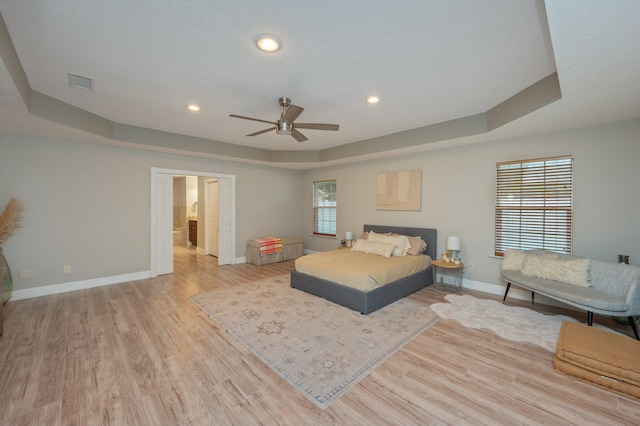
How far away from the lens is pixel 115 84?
2.88 metres

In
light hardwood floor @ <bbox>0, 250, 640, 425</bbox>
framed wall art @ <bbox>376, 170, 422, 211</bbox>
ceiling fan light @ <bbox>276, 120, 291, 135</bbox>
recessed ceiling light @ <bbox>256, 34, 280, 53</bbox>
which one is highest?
recessed ceiling light @ <bbox>256, 34, 280, 53</bbox>

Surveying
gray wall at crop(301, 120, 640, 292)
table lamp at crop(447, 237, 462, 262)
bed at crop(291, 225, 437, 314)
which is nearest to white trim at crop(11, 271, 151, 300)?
bed at crop(291, 225, 437, 314)

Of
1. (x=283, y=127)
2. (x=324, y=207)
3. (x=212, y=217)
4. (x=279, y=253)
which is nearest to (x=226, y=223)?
(x=212, y=217)

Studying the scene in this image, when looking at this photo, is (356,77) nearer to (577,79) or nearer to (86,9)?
(577,79)

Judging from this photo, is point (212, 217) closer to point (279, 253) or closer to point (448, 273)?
point (279, 253)

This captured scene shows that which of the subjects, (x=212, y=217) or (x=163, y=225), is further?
(x=212, y=217)

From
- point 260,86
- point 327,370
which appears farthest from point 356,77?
point 327,370

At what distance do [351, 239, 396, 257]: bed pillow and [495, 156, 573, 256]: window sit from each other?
1.75m

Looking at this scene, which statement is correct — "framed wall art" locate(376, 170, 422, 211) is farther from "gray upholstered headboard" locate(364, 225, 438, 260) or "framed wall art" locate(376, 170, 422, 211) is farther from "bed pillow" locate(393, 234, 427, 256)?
"bed pillow" locate(393, 234, 427, 256)

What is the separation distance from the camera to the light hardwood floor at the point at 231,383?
179 centimetres

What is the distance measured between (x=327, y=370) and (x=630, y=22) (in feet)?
10.4

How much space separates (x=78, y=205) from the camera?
4.36 m

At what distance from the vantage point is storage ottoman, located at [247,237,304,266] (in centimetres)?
629

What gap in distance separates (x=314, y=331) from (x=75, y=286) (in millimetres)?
4298
